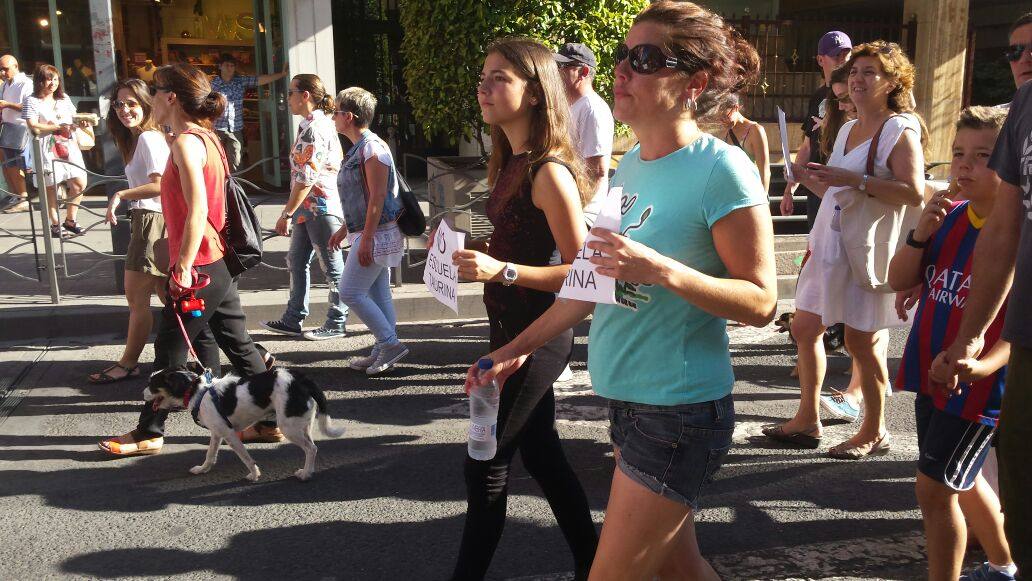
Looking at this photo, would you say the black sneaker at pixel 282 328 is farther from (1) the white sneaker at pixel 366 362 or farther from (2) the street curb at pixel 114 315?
(1) the white sneaker at pixel 366 362

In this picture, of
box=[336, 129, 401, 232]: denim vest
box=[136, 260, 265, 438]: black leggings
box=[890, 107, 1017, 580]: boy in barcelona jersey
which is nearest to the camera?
box=[890, 107, 1017, 580]: boy in barcelona jersey

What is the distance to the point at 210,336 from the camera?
4887 millimetres

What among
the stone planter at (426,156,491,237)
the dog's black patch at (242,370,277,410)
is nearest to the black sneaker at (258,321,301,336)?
the stone planter at (426,156,491,237)

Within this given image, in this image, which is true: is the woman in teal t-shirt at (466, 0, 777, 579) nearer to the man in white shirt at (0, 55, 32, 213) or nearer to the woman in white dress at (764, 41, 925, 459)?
the woman in white dress at (764, 41, 925, 459)

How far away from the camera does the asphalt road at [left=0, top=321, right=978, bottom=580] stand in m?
3.69

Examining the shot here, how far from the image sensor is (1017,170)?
239cm

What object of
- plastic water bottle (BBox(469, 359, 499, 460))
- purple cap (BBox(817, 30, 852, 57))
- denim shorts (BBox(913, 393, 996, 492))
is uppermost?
purple cap (BBox(817, 30, 852, 57))

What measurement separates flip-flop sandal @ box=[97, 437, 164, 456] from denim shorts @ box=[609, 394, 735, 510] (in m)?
3.32

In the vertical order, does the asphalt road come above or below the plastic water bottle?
below

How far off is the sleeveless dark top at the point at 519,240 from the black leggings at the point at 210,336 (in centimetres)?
210

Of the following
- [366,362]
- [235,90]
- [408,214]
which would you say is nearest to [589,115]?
[408,214]

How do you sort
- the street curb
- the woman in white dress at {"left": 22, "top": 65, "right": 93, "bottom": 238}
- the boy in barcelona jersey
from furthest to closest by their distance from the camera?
1. the woman in white dress at {"left": 22, "top": 65, "right": 93, "bottom": 238}
2. the street curb
3. the boy in barcelona jersey

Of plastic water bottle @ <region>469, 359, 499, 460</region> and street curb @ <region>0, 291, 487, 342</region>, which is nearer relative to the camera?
plastic water bottle @ <region>469, 359, 499, 460</region>

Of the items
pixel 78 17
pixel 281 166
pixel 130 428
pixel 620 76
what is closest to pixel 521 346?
pixel 620 76
